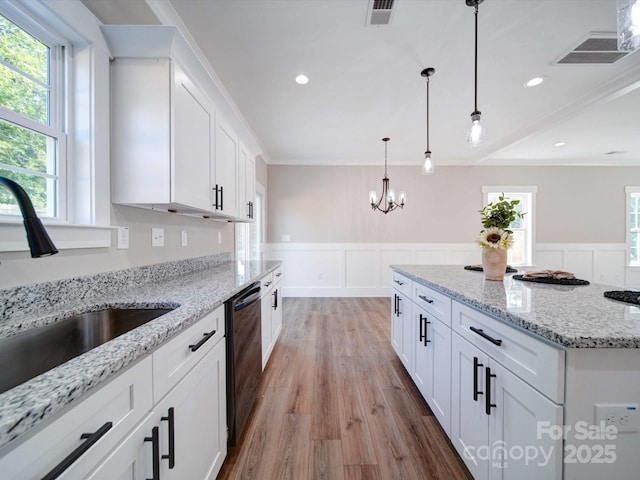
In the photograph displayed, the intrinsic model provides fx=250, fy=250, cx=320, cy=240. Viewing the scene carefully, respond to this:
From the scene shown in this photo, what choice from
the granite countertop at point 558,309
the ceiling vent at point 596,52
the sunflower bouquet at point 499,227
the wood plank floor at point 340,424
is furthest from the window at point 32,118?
the ceiling vent at point 596,52

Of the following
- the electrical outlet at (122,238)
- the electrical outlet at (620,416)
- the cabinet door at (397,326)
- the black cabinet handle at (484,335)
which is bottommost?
the cabinet door at (397,326)

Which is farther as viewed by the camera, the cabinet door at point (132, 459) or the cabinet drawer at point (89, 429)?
the cabinet door at point (132, 459)

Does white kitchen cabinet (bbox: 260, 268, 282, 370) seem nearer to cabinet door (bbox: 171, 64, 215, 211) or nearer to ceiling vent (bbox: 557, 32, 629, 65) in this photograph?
cabinet door (bbox: 171, 64, 215, 211)

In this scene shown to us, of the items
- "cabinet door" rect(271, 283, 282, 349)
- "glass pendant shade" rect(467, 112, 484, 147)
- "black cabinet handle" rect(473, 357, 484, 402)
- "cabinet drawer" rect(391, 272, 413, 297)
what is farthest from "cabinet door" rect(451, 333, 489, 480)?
"cabinet door" rect(271, 283, 282, 349)

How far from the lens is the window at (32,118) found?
3.20 feet

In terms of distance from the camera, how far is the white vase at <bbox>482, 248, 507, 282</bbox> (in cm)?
160

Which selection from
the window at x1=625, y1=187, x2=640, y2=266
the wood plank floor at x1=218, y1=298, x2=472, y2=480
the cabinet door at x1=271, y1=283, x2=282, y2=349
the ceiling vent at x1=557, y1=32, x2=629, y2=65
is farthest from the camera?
the window at x1=625, y1=187, x2=640, y2=266

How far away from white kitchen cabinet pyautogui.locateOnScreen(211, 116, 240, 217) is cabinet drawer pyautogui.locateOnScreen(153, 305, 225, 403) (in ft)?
3.49

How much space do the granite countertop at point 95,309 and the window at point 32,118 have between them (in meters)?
0.36

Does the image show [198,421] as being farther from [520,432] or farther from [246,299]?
[520,432]

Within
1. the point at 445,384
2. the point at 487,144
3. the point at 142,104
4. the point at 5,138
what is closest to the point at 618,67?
the point at 487,144

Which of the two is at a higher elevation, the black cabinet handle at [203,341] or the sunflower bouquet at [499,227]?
the sunflower bouquet at [499,227]

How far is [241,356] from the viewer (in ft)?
4.77

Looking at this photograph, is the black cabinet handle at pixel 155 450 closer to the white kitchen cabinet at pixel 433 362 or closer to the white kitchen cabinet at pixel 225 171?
the white kitchen cabinet at pixel 433 362
